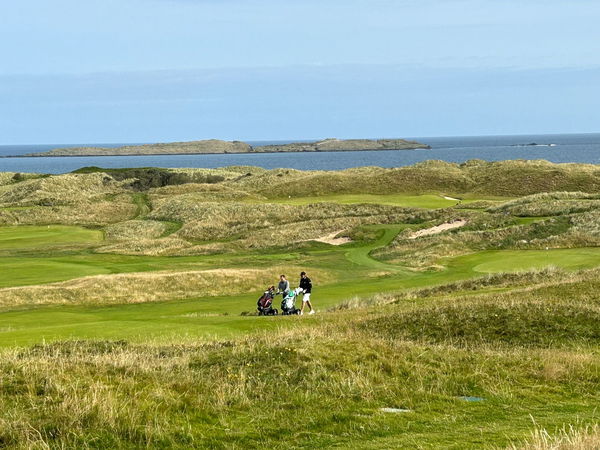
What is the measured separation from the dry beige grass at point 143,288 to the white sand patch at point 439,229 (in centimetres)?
1492

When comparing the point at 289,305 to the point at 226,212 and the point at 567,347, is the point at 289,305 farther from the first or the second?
the point at 226,212

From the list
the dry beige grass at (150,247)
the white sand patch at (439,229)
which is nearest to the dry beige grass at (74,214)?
the dry beige grass at (150,247)

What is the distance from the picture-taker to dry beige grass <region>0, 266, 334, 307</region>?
3334 cm

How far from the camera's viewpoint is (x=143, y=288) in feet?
117

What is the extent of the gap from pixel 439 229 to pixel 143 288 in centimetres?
2701

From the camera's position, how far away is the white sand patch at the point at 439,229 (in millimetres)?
52987

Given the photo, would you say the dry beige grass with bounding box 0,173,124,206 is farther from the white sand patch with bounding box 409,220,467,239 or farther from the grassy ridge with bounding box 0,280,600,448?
the grassy ridge with bounding box 0,280,600,448

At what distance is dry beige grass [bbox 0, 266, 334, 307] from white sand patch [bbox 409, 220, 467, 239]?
14.9 metres

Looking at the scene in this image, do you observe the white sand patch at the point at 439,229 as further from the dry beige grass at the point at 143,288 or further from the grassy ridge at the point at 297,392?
the grassy ridge at the point at 297,392

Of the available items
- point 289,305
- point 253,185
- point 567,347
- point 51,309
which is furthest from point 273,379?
point 253,185

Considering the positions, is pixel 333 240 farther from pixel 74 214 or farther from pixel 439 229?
pixel 74 214

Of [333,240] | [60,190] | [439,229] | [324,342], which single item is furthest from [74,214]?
[324,342]

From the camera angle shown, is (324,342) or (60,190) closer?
(324,342)

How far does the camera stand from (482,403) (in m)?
12.1
